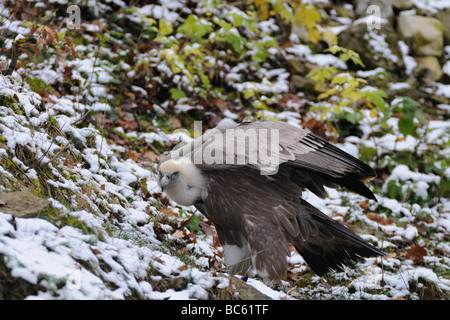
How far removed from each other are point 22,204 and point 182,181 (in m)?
1.26

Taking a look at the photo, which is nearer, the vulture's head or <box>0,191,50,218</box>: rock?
<box>0,191,50,218</box>: rock

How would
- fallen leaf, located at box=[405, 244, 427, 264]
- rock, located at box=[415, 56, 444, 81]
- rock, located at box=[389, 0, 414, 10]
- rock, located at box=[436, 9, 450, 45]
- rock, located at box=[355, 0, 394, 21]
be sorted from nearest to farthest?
fallen leaf, located at box=[405, 244, 427, 264]
rock, located at box=[415, 56, 444, 81]
rock, located at box=[355, 0, 394, 21]
rock, located at box=[436, 9, 450, 45]
rock, located at box=[389, 0, 414, 10]

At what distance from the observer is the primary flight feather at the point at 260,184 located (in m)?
3.80

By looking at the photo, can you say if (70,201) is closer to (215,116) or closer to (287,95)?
(215,116)

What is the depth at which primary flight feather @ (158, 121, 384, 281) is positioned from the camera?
380 centimetres

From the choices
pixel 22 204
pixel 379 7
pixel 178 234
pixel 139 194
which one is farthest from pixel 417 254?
pixel 379 7

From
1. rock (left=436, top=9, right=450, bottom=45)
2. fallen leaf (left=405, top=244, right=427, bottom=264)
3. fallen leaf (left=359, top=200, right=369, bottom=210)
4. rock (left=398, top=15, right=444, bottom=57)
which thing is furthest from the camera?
rock (left=436, top=9, right=450, bottom=45)

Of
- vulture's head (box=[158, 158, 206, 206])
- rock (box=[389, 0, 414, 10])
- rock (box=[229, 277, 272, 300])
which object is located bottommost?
rock (box=[229, 277, 272, 300])

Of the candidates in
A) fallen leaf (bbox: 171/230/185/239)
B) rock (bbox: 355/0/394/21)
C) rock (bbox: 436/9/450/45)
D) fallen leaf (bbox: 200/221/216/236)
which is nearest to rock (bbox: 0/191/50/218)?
fallen leaf (bbox: 171/230/185/239)

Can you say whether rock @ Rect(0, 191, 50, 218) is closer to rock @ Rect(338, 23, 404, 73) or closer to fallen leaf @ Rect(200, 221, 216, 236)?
fallen leaf @ Rect(200, 221, 216, 236)

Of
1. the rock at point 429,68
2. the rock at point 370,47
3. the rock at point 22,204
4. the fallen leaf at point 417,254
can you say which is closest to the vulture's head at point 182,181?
the rock at point 22,204

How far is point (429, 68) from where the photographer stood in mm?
9227

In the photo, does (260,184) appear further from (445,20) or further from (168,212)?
(445,20)
